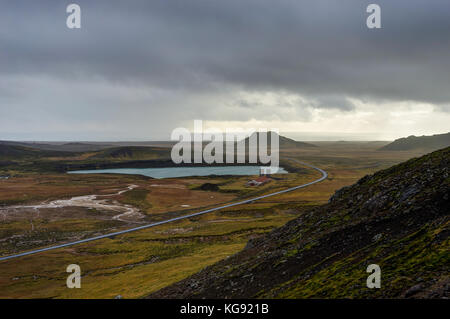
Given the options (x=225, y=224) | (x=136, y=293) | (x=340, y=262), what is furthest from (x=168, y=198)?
(x=340, y=262)

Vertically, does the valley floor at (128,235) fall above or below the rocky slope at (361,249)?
below

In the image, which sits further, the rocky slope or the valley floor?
the valley floor

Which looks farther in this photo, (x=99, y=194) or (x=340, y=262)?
(x=99, y=194)

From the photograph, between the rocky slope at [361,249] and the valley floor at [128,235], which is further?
the valley floor at [128,235]

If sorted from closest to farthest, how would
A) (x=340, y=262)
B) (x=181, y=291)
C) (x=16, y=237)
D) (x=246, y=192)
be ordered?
(x=340, y=262), (x=181, y=291), (x=16, y=237), (x=246, y=192)

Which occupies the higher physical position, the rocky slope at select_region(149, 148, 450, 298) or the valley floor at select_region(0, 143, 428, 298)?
the rocky slope at select_region(149, 148, 450, 298)

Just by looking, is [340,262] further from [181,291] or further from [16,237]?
[16,237]

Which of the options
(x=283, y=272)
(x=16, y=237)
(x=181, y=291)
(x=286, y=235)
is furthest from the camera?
(x=16, y=237)

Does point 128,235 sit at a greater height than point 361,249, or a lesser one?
lesser
